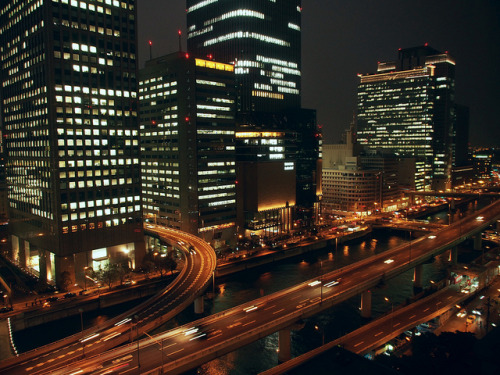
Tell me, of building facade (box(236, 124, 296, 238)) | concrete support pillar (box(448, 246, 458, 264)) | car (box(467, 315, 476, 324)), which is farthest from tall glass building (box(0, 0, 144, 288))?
concrete support pillar (box(448, 246, 458, 264))

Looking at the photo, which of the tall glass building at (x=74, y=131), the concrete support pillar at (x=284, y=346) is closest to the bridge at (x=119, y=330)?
the concrete support pillar at (x=284, y=346)

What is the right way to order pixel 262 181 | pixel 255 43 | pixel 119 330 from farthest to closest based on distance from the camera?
pixel 255 43 < pixel 262 181 < pixel 119 330

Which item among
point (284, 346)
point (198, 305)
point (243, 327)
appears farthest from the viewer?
point (198, 305)

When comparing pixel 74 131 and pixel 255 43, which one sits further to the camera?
pixel 255 43

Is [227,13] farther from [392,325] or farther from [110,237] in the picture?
[392,325]

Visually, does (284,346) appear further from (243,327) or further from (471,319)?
(471,319)

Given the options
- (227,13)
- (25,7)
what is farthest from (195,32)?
(25,7)

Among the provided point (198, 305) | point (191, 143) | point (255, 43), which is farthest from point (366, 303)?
point (255, 43)
